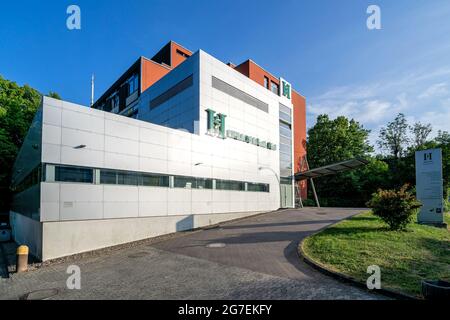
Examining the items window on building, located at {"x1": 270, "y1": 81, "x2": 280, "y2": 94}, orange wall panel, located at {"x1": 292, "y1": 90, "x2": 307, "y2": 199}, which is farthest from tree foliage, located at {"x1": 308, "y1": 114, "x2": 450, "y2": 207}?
window on building, located at {"x1": 270, "y1": 81, "x2": 280, "y2": 94}

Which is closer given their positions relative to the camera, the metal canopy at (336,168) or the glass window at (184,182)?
the glass window at (184,182)

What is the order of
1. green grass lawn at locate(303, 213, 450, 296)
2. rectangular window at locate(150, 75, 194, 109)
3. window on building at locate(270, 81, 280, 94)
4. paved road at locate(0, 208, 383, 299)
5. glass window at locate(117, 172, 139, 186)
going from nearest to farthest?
paved road at locate(0, 208, 383, 299) → green grass lawn at locate(303, 213, 450, 296) → glass window at locate(117, 172, 139, 186) → rectangular window at locate(150, 75, 194, 109) → window on building at locate(270, 81, 280, 94)

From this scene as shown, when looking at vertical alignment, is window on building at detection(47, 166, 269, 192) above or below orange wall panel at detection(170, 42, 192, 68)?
below

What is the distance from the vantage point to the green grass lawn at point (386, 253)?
745cm

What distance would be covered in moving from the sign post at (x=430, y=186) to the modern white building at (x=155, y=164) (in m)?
12.4

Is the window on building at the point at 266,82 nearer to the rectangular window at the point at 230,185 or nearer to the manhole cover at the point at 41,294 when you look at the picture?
the rectangular window at the point at 230,185

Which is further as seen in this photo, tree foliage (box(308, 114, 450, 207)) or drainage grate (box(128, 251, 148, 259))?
tree foliage (box(308, 114, 450, 207))

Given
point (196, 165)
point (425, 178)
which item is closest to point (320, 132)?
point (425, 178)

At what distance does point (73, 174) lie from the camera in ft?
41.9

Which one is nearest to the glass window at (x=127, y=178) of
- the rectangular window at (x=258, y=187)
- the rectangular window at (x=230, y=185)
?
the rectangular window at (x=230, y=185)

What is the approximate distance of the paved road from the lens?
6.89m

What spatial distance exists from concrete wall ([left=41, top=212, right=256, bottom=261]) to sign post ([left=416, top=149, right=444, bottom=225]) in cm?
1582

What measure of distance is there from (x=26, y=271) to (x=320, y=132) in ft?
145

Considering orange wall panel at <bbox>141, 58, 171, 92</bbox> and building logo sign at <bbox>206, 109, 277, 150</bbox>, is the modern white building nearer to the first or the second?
building logo sign at <bbox>206, 109, 277, 150</bbox>
